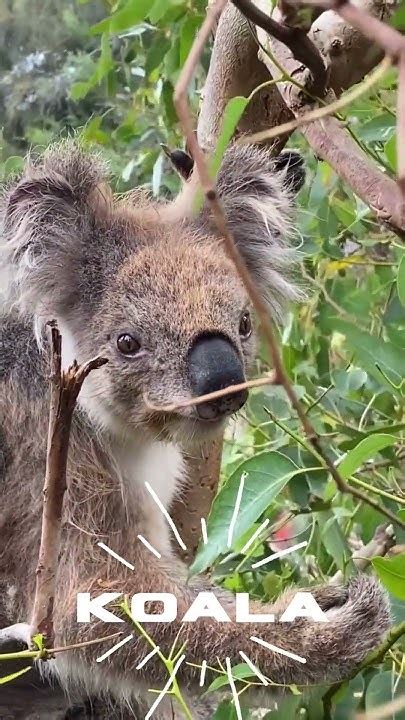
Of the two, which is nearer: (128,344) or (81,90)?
(128,344)

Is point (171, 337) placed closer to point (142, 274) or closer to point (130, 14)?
point (142, 274)

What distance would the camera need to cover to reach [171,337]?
112 centimetres

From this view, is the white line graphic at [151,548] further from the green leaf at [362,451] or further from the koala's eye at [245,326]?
the green leaf at [362,451]

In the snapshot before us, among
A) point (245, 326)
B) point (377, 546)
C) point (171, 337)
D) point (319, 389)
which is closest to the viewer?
point (171, 337)

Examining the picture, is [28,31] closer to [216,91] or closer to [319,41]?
[216,91]

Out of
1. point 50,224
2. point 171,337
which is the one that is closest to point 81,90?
point 50,224

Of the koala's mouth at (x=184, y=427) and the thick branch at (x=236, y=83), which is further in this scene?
the thick branch at (x=236, y=83)

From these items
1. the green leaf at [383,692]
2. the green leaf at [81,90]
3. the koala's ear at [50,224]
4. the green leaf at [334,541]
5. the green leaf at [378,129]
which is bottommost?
the green leaf at [334,541]

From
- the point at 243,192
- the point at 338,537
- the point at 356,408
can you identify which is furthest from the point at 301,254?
the point at 338,537

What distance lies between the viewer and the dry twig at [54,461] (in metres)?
0.58

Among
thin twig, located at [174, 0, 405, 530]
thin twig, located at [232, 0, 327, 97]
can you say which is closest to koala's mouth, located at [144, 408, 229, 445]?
thin twig, located at [232, 0, 327, 97]

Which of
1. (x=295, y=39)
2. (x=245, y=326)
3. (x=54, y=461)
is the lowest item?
(x=245, y=326)

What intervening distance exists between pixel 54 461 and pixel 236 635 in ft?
2.28

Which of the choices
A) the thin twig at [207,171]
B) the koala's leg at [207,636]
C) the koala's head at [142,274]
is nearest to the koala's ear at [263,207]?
the koala's head at [142,274]
